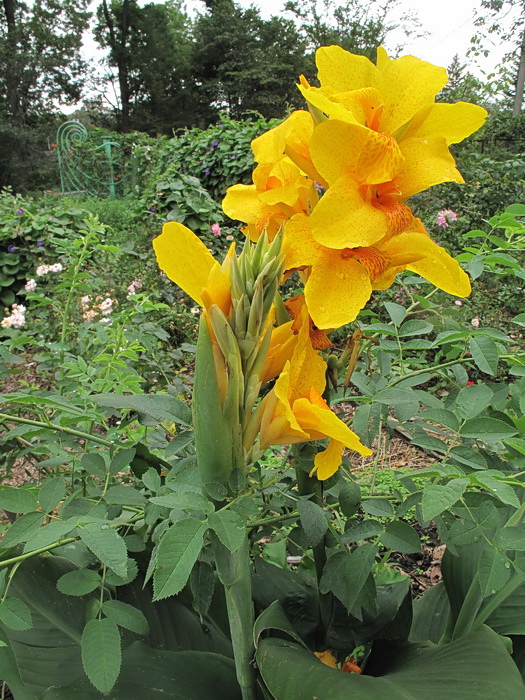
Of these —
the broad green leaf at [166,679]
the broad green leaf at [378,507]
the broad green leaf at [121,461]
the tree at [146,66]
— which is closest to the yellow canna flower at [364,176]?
the broad green leaf at [378,507]

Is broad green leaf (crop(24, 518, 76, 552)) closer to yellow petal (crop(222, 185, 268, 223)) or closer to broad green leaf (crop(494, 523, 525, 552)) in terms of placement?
yellow petal (crop(222, 185, 268, 223))

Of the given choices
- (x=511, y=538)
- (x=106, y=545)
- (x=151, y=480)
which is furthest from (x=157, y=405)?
(x=511, y=538)

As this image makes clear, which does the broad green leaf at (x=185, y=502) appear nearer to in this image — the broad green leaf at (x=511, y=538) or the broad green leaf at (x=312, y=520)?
the broad green leaf at (x=312, y=520)

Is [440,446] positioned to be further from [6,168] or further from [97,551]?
[6,168]

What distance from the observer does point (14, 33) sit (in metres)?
22.1

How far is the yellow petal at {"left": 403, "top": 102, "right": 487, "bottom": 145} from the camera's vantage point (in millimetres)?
637

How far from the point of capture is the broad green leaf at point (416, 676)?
0.66 metres

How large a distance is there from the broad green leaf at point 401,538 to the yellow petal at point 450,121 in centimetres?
54

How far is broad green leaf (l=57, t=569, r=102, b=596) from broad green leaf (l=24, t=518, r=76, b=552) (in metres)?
0.13

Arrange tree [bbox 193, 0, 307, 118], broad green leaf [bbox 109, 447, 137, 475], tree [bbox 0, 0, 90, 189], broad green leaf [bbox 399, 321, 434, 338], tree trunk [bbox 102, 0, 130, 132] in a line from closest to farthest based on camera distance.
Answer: broad green leaf [bbox 109, 447, 137, 475] → broad green leaf [bbox 399, 321, 434, 338] → tree [bbox 0, 0, 90, 189] → tree [bbox 193, 0, 307, 118] → tree trunk [bbox 102, 0, 130, 132]

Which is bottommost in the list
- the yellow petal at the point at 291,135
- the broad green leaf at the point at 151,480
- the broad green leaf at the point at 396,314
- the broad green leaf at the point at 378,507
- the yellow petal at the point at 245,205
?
the broad green leaf at the point at 378,507

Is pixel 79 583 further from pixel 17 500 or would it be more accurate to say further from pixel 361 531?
pixel 361 531

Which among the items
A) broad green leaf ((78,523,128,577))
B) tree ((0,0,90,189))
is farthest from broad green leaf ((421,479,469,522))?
tree ((0,0,90,189))

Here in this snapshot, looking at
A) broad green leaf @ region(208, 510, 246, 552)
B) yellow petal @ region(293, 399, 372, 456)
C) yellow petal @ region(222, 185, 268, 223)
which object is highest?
yellow petal @ region(222, 185, 268, 223)
